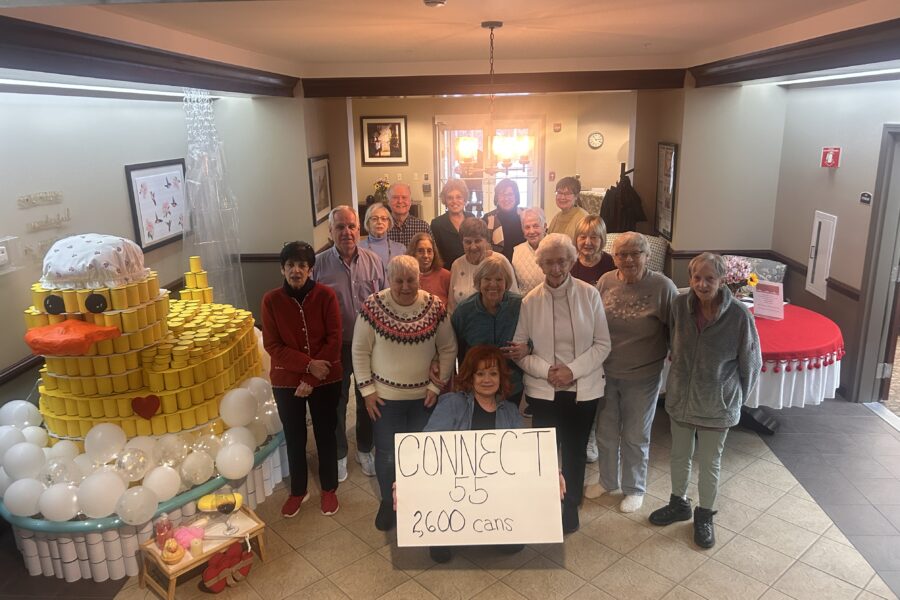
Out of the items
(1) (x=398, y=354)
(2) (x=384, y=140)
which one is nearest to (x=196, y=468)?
(1) (x=398, y=354)

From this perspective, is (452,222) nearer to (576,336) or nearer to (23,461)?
(576,336)

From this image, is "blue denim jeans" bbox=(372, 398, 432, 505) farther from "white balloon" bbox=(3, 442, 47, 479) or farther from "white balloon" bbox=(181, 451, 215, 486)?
"white balloon" bbox=(3, 442, 47, 479)

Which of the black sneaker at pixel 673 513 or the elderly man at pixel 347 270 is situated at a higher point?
the elderly man at pixel 347 270

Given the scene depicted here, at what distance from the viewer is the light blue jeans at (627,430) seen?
302cm

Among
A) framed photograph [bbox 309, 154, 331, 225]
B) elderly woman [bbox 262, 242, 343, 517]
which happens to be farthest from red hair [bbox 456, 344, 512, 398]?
framed photograph [bbox 309, 154, 331, 225]

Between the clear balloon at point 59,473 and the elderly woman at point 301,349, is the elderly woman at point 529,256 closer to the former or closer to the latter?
the elderly woman at point 301,349

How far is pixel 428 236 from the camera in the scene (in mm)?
3453

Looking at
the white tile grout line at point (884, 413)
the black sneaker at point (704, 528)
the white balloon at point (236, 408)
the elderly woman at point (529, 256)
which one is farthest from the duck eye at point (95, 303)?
the white tile grout line at point (884, 413)

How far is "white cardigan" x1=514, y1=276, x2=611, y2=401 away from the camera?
9.19ft

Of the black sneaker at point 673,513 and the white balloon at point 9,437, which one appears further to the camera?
the black sneaker at point 673,513

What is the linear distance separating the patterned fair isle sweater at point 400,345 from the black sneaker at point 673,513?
122 centimetres

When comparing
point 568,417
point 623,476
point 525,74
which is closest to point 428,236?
point 568,417

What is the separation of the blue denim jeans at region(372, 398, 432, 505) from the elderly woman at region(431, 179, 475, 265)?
56.1 inches

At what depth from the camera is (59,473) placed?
2.78m
